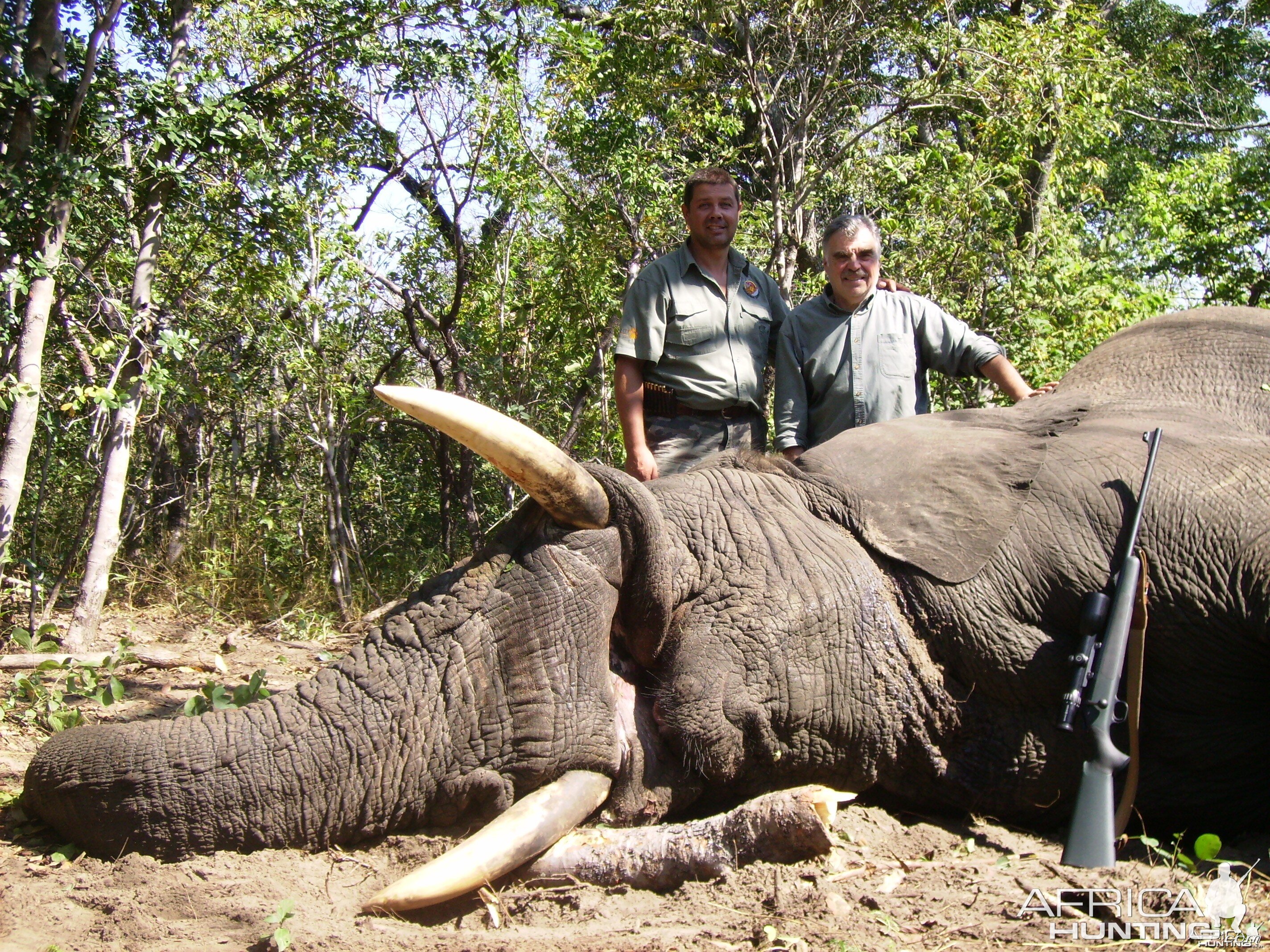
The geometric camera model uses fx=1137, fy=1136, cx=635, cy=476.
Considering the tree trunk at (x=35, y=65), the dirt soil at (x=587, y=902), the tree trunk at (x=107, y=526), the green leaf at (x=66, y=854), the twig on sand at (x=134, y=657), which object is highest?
the tree trunk at (x=35, y=65)

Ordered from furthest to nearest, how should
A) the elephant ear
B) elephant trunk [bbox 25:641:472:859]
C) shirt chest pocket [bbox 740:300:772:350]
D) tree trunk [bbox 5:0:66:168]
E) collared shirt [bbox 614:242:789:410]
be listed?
tree trunk [bbox 5:0:66:168]
shirt chest pocket [bbox 740:300:772:350]
collared shirt [bbox 614:242:789:410]
the elephant ear
elephant trunk [bbox 25:641:472:859]

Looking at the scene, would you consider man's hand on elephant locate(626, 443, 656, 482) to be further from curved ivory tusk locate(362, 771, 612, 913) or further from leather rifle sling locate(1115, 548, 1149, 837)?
leather rifle sling locate(1115, 548, 1149, 837)

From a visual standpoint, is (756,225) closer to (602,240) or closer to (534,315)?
(602,240)

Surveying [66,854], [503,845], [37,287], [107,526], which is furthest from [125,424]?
[503,845]

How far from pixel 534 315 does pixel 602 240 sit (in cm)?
83

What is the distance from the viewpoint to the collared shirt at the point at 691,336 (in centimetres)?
523

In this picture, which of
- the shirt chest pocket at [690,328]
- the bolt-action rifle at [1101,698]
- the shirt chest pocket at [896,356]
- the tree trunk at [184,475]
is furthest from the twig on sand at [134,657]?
the bolt-action rifle at [1101,698]

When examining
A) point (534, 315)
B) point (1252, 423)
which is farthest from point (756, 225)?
point (1252, 423)

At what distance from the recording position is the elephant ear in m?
3.68

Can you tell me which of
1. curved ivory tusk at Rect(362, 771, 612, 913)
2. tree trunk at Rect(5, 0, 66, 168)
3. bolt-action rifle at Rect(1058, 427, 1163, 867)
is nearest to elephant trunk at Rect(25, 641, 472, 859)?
curved ivory tusk at Rect(362, 771, 612, 913)

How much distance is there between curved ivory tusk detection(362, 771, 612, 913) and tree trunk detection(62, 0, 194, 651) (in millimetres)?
4150

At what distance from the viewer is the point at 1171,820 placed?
3.74 m

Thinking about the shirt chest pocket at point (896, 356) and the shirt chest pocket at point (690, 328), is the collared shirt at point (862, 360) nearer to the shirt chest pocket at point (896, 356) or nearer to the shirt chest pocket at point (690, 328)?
the shirt chest pocket at point (896, 356)

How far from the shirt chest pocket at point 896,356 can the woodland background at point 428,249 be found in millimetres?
3285
